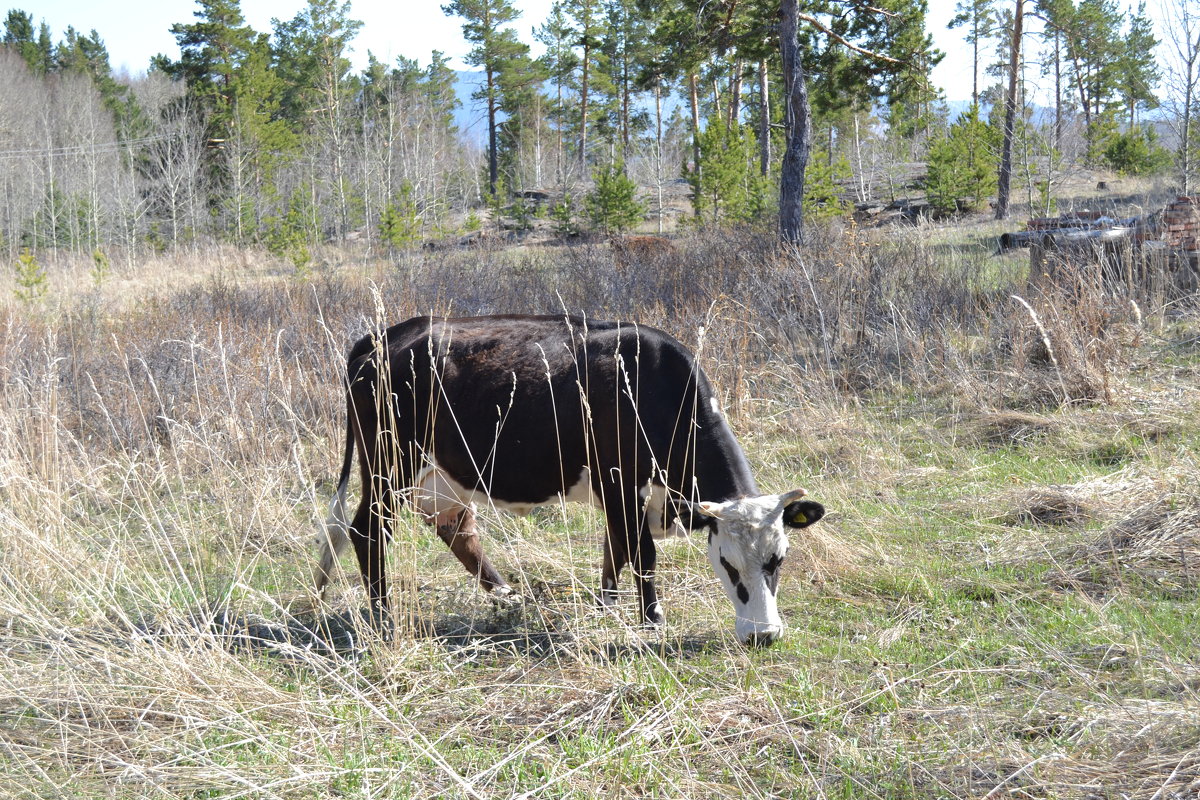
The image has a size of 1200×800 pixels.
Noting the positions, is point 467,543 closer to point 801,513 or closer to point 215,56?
point 801,513

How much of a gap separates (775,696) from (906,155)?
48632 millimetres

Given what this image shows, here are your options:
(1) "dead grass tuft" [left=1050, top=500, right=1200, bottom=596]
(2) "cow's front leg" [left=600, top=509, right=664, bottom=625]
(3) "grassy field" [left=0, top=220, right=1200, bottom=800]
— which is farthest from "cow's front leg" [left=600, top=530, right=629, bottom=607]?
(1) "dead grass tuft" [left=1050, top=500, right=1200, bottom=596]

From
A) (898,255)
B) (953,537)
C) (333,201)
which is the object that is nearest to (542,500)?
(953,537)

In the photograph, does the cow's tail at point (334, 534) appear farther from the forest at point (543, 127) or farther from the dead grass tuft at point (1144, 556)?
the forest at point (543, 127)

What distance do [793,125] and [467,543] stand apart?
1258 cm

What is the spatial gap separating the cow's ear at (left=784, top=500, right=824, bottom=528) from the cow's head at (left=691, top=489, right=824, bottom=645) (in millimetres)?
101

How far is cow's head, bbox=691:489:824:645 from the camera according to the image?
12.8ft

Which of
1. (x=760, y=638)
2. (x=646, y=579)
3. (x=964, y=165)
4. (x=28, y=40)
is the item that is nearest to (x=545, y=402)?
(x=646, y=579)

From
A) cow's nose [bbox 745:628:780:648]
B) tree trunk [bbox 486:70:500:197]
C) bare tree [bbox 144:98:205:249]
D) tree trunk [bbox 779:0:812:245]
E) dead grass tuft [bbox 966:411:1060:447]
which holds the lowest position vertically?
cow's nose [bbox 745:628:780:648]

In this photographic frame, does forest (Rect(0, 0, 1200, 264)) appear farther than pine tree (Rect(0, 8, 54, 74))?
No

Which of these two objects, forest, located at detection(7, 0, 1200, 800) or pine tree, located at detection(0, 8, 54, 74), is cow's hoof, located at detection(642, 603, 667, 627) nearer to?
forest, located at detection(7, 0, 1200, 800)

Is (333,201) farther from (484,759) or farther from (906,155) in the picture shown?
(484,759)

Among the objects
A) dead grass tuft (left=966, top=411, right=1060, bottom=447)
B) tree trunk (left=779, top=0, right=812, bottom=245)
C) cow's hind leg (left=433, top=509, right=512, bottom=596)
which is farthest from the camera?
tree trunk (left=779, top=0, right=812, bottom=245)

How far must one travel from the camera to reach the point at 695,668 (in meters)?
3.75
